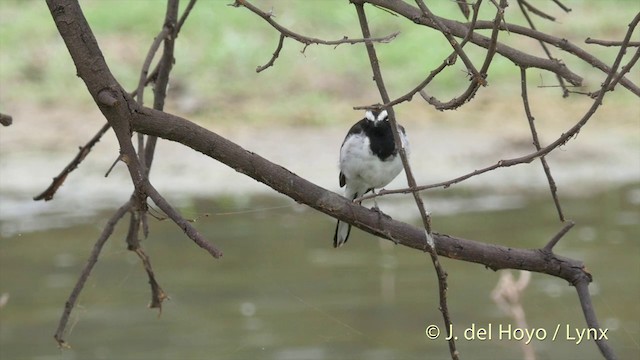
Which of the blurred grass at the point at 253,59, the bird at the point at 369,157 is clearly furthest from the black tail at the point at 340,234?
the blurred grass at the point at 253,59

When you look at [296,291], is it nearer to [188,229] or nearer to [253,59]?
[188,229]

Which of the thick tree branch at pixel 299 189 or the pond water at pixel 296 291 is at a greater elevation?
the pond water at pixel 296 291

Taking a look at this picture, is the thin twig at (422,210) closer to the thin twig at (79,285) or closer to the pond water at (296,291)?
the thin twig at (79,285)

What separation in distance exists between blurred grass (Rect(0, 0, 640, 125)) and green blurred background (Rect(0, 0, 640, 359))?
0.09 ft

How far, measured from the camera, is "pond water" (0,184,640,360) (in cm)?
662

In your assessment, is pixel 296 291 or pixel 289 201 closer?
pixel 296 291

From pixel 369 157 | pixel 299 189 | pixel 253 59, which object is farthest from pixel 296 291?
pixel 253 59

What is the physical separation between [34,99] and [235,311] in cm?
592

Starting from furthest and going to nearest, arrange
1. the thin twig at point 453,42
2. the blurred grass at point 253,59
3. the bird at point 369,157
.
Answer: the blurred grass at point 253,59 < the bird at point 369,157 < the thin twig at point 453,42

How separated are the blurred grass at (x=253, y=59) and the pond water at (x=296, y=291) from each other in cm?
285

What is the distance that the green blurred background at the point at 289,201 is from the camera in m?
6.93

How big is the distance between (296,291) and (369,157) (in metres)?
2.48

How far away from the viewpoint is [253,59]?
13.5m

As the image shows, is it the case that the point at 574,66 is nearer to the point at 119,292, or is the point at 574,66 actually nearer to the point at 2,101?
the point at 2,101
